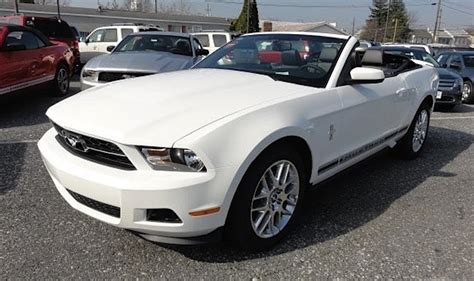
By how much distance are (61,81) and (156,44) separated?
2.20 m

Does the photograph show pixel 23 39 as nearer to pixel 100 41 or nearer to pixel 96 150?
pixel 96 150

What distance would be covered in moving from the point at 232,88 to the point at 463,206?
2513 millimetres

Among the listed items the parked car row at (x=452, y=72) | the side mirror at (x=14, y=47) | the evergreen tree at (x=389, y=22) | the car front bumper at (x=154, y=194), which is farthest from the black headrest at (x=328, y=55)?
the evergreen tree at (x=389, y=22)

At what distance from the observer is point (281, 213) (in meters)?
3.20

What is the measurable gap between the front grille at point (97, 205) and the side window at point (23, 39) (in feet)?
17.0

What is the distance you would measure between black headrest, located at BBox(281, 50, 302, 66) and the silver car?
123 inches

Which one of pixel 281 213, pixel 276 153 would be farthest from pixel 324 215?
pixel 276 153

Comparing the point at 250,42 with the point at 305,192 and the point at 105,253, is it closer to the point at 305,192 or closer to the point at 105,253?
the point at 305,192

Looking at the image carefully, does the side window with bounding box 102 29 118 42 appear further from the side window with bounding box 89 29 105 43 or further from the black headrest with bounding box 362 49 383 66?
A: the black headrest with bounding box 362 49 383 66

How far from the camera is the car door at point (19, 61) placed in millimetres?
6781

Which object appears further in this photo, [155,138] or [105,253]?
[105,253]

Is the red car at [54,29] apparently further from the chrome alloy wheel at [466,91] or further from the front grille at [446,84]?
the chrome alloy wheel at [466,91]

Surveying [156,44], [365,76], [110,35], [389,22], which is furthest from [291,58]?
[389,22]

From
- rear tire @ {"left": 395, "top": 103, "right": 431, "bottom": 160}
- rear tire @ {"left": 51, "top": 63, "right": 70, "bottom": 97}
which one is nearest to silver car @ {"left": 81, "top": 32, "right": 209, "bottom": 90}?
rear tire @ {"left": 51, "top": 63, "right": 70, "bottom": 97}
